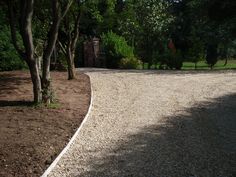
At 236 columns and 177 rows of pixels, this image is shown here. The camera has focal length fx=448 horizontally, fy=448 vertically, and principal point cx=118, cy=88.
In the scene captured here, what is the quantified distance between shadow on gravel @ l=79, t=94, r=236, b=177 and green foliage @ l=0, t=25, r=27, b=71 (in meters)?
10.7

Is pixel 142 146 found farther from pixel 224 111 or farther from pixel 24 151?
pixel 224 111

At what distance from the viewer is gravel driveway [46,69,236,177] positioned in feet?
24.4

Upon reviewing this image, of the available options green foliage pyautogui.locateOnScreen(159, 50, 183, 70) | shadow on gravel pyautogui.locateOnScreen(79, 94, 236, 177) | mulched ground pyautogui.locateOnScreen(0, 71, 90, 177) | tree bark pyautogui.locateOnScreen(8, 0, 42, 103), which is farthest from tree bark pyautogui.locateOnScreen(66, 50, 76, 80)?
green foliage pyautogui.locateOnScreen(159, 50, 183, 70)

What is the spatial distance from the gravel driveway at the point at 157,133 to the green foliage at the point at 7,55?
204 inches

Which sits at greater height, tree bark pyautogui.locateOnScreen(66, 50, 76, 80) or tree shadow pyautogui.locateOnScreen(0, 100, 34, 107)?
tree bark pyautogui.locateOnScreen(66, 50, 76, 80)

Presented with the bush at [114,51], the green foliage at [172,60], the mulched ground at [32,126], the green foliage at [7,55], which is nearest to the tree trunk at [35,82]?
the mulched ground at [32,126]

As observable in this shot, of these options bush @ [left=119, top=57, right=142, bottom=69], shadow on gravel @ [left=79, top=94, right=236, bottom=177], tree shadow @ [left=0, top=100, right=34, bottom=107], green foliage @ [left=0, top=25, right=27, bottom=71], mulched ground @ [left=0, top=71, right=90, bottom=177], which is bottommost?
shadow on gravel @ [left=79, top=94, right=236, bottom=177]

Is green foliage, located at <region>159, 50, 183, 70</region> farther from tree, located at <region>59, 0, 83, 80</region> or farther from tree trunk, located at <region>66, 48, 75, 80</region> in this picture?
tree trunk, located at <region>66, 48, 75, 80</region>

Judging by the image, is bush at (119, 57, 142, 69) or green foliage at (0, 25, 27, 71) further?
bush at (119, 57, 142, 69)

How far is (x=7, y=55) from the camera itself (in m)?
19.9

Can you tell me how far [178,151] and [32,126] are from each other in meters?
3.22

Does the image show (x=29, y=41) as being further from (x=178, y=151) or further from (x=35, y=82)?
(x=178, y=151)

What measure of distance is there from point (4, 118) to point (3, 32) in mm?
10188

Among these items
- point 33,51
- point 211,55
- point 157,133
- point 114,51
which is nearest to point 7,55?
point 114,51
